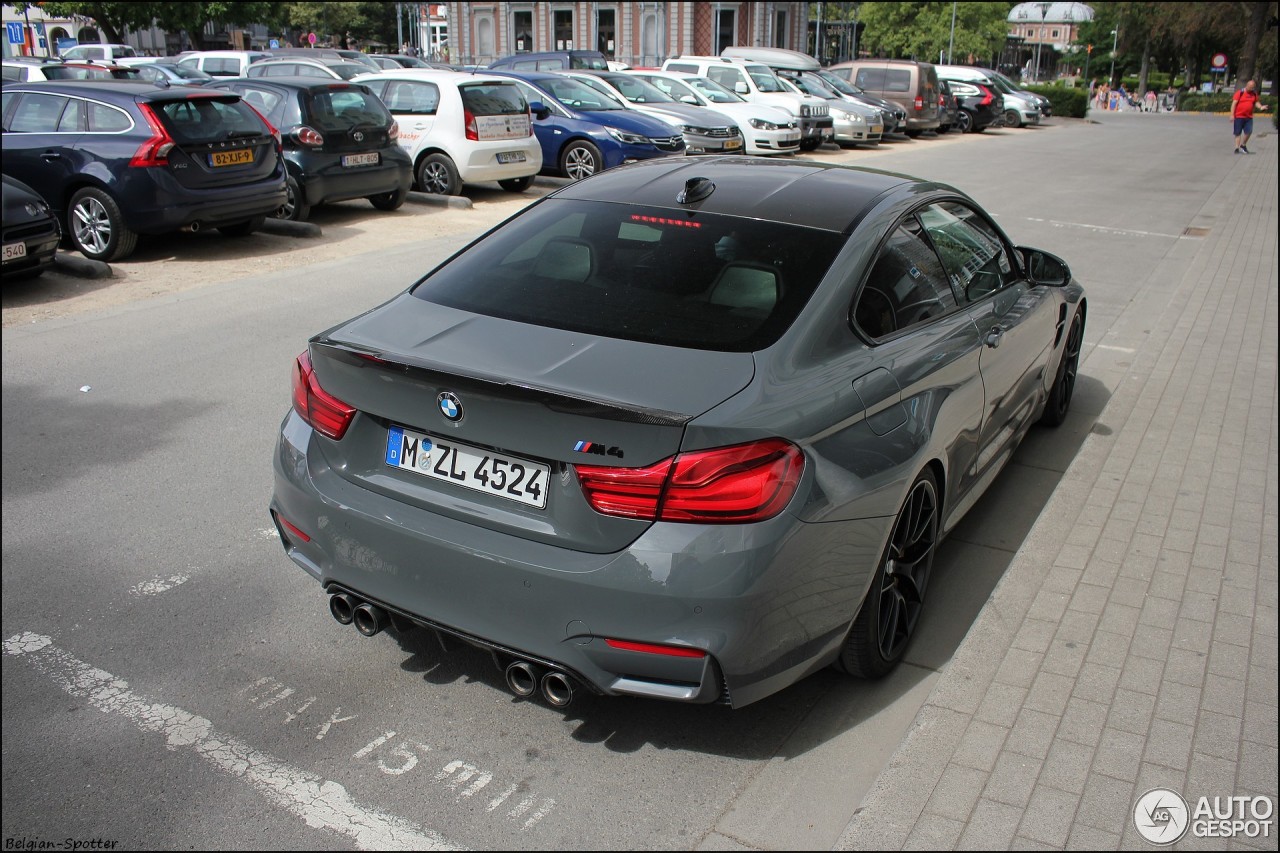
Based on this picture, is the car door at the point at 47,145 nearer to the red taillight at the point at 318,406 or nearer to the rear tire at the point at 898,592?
the red taillight at the point at 318,406

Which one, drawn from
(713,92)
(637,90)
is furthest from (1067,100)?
(637,90)

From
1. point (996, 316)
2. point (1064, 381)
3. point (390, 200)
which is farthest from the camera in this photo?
point (390, 200)

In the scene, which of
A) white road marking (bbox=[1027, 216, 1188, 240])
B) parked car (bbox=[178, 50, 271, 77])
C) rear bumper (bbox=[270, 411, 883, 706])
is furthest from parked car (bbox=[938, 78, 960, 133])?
rear bumper (bbox=[270, 411, 883, 706])

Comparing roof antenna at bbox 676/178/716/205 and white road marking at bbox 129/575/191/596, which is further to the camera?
white road marking at bbox 129/575/191/596

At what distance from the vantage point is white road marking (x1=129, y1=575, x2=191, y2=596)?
166 inches

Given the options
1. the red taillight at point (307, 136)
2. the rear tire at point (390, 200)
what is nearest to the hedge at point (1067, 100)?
the rear tire at point (390, 200)

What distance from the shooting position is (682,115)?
20281 millimetres

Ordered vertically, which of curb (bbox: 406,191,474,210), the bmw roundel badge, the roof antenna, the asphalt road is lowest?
the asphalt road

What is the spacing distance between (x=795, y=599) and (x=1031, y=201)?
16.3 meters

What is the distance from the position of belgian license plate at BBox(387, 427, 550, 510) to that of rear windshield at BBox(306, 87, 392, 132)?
10.9 meters

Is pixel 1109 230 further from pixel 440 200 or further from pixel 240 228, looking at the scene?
pixel 240 228

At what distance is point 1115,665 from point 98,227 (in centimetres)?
1005

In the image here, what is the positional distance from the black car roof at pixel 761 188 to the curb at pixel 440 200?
35.4ft

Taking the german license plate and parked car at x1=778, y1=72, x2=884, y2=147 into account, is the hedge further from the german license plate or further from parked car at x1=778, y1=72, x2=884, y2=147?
the german license plate
